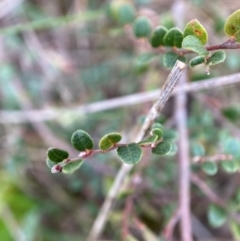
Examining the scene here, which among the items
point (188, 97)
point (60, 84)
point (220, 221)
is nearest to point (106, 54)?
point (60, 84)

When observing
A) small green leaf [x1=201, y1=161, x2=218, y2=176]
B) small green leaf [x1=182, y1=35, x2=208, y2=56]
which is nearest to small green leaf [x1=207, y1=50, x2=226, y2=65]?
small green leaf [x1=182, y1=35, x2=208, y2=56]

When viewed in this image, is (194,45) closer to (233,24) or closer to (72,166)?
(233,24)

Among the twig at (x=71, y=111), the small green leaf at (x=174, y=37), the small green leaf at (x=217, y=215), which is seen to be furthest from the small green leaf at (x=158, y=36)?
the small green leaf at (x=217, y=215)

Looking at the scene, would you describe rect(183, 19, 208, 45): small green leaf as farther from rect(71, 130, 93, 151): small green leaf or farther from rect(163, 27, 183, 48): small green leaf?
rect(71, 130, 93, 151): small green leaf

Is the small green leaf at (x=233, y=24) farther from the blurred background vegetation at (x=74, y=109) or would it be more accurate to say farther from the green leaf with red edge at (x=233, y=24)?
the blurred background vegetation at (x=74, y=109)

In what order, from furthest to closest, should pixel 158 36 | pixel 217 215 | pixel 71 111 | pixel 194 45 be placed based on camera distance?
1. pixel 71 111
2. pixel 217 215
3. pixel 158 36
4. pixel 194 45

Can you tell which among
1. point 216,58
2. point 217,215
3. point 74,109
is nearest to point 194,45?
point 216,58
